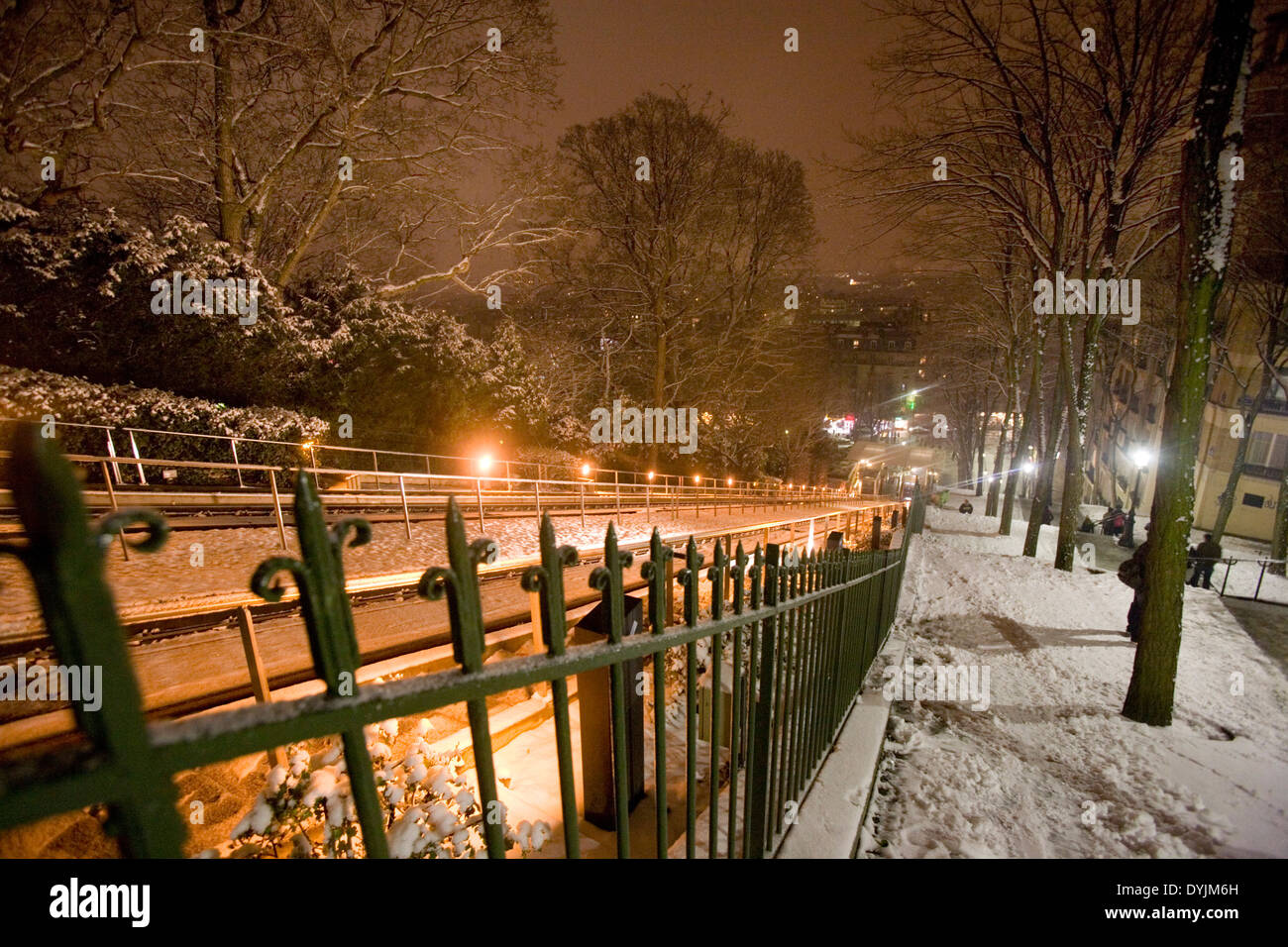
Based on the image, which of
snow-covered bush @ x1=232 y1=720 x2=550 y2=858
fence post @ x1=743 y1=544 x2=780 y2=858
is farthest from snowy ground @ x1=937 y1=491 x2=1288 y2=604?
snow-covered bush @ x1=232 y1=720 x2=550 y2=858

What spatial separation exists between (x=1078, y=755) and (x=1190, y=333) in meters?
3.94

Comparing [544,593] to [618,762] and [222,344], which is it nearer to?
[618,762]

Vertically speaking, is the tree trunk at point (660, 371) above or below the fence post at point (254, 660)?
above

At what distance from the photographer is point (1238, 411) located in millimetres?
20688

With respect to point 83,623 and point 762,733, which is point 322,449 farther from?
point 83,623

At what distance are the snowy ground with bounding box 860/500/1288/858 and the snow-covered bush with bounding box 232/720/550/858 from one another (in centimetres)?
239

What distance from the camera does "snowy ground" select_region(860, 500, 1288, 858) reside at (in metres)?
3.12

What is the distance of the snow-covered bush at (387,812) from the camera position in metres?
2.54

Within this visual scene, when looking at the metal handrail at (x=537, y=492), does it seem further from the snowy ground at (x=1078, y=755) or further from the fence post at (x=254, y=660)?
the snowy ground at (x=1078, y=755)

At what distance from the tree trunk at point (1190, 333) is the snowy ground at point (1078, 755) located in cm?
66

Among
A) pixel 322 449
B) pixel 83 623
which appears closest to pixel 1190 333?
pixel 83 623

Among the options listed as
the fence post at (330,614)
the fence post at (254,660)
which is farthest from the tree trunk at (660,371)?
the fence post at (330,614)
